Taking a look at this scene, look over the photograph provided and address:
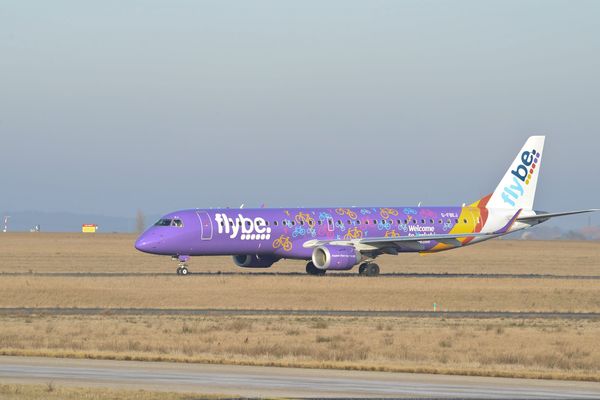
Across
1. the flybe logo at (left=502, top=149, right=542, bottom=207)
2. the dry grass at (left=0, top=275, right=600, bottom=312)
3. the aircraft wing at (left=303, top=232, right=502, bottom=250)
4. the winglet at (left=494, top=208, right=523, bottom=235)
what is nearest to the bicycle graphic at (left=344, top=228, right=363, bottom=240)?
the aircraft wing at (left=303, top=232, right=502, bottom=250)

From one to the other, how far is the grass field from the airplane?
2407 millimetres

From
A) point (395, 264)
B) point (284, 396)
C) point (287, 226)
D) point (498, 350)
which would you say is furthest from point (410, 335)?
point (395, 264)

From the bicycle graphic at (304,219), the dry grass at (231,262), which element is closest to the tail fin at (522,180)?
the dry grass at (231,262)

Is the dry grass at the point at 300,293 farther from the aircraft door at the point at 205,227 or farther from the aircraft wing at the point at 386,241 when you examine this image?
the aircraft wing at the point at 386,241

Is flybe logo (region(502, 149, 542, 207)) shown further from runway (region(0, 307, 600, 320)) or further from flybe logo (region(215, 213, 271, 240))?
runway (region(0, 307, 600, 320))

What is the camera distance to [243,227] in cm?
7212

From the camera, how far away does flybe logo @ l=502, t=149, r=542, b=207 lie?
3292 inches

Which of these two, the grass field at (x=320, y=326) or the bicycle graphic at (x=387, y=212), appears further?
the bicycle graphic at (x=387, y=212)

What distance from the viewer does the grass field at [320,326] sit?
34656 millimetres

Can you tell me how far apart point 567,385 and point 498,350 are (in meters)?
8.27

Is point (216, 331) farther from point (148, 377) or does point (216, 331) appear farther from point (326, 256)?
point (326, 256)

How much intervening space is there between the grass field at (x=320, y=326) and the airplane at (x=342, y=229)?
241 centimetres

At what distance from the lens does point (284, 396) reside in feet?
84.2

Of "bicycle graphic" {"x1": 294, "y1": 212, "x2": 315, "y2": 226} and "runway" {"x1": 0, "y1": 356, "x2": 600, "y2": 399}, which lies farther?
"bicycle graphic" {"x1": 294, "y1": 212, "x2": 315, "y2": 226}
